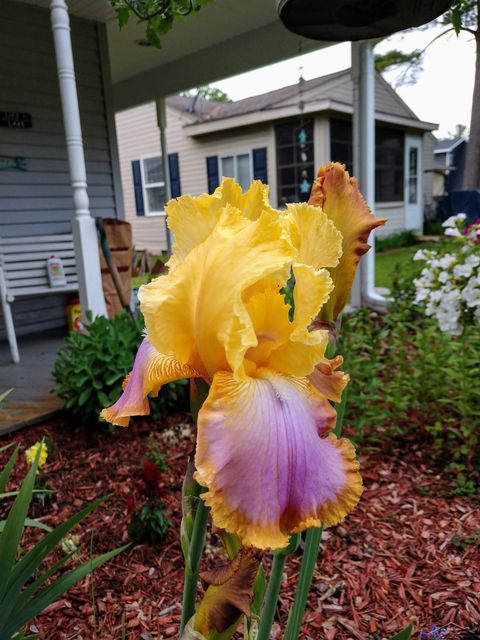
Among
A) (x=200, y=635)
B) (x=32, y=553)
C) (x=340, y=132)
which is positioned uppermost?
(x=340, y=132)

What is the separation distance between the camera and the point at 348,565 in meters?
1.91

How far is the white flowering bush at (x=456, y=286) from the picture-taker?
274 cm

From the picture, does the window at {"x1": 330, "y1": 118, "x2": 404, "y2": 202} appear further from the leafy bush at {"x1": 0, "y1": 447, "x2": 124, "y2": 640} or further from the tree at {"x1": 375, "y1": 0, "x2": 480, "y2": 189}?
the leafy bush at {"x1": 0, "y1": 447, "x2": 124, "y2": 640}

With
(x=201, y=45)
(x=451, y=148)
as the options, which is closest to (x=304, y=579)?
(x=201, y=45)

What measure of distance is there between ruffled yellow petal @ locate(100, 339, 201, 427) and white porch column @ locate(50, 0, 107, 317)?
10.3 feet

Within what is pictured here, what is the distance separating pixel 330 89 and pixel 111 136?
326 inches

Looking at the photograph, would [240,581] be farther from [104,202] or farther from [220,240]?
[104,202]

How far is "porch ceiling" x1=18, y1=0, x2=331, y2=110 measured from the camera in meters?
5.07

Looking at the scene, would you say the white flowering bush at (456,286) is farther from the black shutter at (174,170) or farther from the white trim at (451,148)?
the white trim at (451,148)

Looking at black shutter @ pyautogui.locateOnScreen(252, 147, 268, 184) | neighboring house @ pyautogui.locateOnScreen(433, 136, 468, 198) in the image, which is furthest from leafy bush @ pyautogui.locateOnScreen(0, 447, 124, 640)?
→ neighboring house @ pyautogui.locateOnScreen(433, 136, 468, 198)

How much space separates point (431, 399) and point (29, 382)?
286cm

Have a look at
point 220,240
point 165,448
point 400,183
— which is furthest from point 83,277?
point 400,183

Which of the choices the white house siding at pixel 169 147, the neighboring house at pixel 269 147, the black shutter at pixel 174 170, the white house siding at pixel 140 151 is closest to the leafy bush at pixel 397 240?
the neighboring house at pixel 269 147

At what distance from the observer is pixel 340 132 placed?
39.9ft
